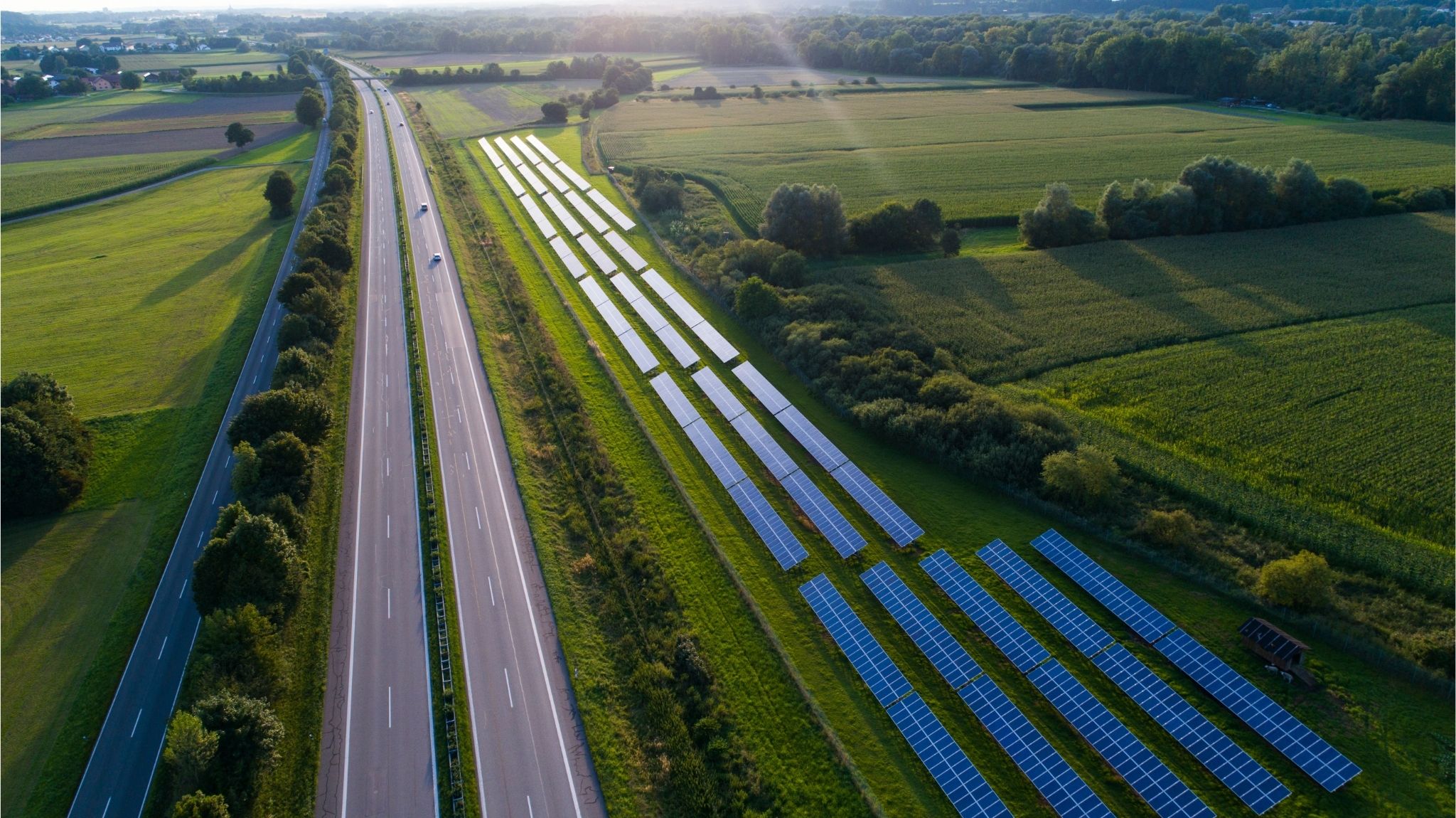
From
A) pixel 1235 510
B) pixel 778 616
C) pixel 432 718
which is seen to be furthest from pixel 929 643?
pixel 432 718

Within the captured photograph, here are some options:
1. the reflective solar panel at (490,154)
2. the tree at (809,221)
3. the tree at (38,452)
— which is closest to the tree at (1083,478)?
the tree at (809,221)

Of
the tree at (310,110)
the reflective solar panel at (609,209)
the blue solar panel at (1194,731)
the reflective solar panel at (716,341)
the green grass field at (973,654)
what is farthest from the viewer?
the tree at (310,110)

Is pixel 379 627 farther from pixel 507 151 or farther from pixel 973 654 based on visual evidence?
pixel 507 151

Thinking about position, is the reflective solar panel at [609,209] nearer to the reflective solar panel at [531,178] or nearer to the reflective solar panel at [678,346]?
the reflective solar panel at [531,178]

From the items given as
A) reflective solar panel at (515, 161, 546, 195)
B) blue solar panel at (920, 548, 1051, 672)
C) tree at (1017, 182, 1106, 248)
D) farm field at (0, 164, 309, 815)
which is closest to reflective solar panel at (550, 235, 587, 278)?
reflective solar panel at (515, 161, 546, 195)

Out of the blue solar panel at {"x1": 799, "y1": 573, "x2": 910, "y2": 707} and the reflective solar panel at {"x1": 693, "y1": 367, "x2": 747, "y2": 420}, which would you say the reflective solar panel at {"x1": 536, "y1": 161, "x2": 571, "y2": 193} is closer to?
the reflective solar panel at {"x1": 693, "y1": 367, "x2": 747, "y2": 420}

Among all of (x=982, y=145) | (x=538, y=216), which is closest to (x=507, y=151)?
(x=538, y=216)
